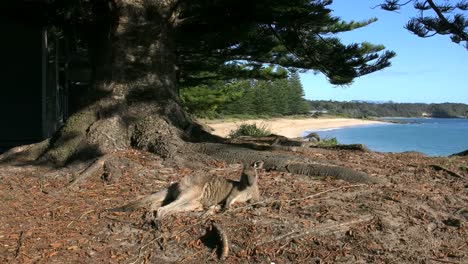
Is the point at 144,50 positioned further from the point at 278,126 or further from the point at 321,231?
the point at 278,126

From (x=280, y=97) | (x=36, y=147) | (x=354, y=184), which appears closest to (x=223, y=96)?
(x=36, y=147)

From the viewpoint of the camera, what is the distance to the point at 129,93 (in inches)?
298

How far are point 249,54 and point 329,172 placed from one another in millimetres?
8461

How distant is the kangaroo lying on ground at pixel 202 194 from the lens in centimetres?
539

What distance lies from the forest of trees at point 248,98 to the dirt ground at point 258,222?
37.1 feet

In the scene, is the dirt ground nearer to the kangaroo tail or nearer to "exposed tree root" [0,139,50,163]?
the kangaroo tail

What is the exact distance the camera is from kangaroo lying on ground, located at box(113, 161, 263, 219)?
5.39 meters

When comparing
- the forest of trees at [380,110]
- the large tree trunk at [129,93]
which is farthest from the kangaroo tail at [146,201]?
the forest of trees at [380,110]

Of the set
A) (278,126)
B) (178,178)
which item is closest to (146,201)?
(178,178)

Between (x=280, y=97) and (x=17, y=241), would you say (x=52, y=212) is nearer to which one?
(x=17, y=241)

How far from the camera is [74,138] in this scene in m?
7.29

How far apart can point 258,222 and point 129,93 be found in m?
3.39

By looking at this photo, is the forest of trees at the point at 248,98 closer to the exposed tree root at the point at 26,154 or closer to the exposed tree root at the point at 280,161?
the exposed tree root at the point at 280,161

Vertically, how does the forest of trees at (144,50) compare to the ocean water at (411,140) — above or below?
above
